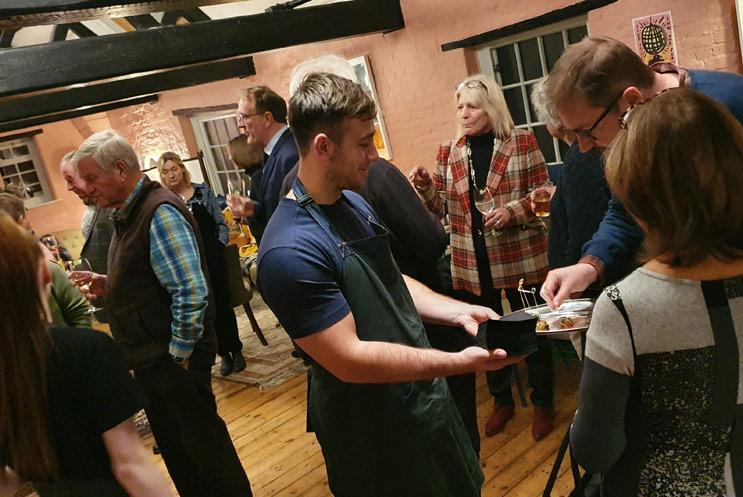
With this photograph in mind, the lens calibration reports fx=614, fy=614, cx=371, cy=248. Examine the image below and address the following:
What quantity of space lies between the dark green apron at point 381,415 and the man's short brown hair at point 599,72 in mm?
660

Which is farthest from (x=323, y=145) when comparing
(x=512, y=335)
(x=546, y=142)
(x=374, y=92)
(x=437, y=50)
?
(x=374, y=92)

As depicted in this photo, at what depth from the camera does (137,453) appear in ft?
4.53

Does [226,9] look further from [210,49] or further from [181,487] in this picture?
[181,487]

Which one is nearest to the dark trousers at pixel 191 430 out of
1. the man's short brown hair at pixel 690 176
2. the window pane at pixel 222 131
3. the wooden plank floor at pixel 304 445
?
the wooden plank floor at pixel 304 445

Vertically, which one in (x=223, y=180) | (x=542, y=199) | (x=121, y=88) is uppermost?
(x=121, y=88)

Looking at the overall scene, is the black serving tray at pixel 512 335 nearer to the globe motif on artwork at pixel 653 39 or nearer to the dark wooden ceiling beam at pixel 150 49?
the globe motif on artwork at pixel 653 39

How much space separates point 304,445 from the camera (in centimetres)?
367

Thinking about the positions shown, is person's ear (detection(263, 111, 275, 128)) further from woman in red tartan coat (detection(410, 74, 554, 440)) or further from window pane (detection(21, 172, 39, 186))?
window pane (detection(21, 172, 39, 186))

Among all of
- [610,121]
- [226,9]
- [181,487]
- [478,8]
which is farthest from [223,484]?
[226,9]

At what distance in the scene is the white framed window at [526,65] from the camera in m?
4.50

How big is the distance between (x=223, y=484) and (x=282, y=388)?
6.06ft

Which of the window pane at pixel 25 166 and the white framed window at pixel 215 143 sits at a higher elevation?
the window pane at pixel 25 166

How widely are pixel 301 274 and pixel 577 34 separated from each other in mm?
3596

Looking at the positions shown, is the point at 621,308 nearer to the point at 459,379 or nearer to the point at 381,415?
the point at 381,415
